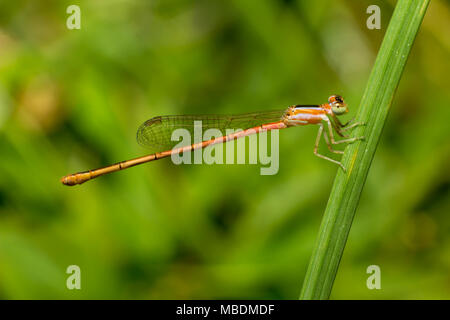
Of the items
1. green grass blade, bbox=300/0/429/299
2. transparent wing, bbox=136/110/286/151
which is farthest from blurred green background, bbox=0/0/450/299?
green grass blade, bbox=300/0/429/299

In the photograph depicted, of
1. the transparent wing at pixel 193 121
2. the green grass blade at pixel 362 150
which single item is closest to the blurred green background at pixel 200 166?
the transparent wing at pixel 193 121

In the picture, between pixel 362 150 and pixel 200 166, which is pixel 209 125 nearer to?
pixel 200 166

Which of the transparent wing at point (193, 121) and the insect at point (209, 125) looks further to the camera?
the transparent wing at point (193, 121)

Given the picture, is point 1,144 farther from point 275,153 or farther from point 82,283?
point 275,153

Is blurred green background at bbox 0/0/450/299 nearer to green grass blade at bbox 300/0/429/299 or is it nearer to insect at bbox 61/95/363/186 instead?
insect at bbox 61/95/363/186

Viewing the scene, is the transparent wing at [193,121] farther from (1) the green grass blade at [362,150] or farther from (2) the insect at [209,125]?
(1) the green grass blade at [362,150]

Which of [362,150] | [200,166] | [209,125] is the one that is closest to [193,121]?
[209,125]

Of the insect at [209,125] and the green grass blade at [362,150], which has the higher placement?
the insect at [209,125]
